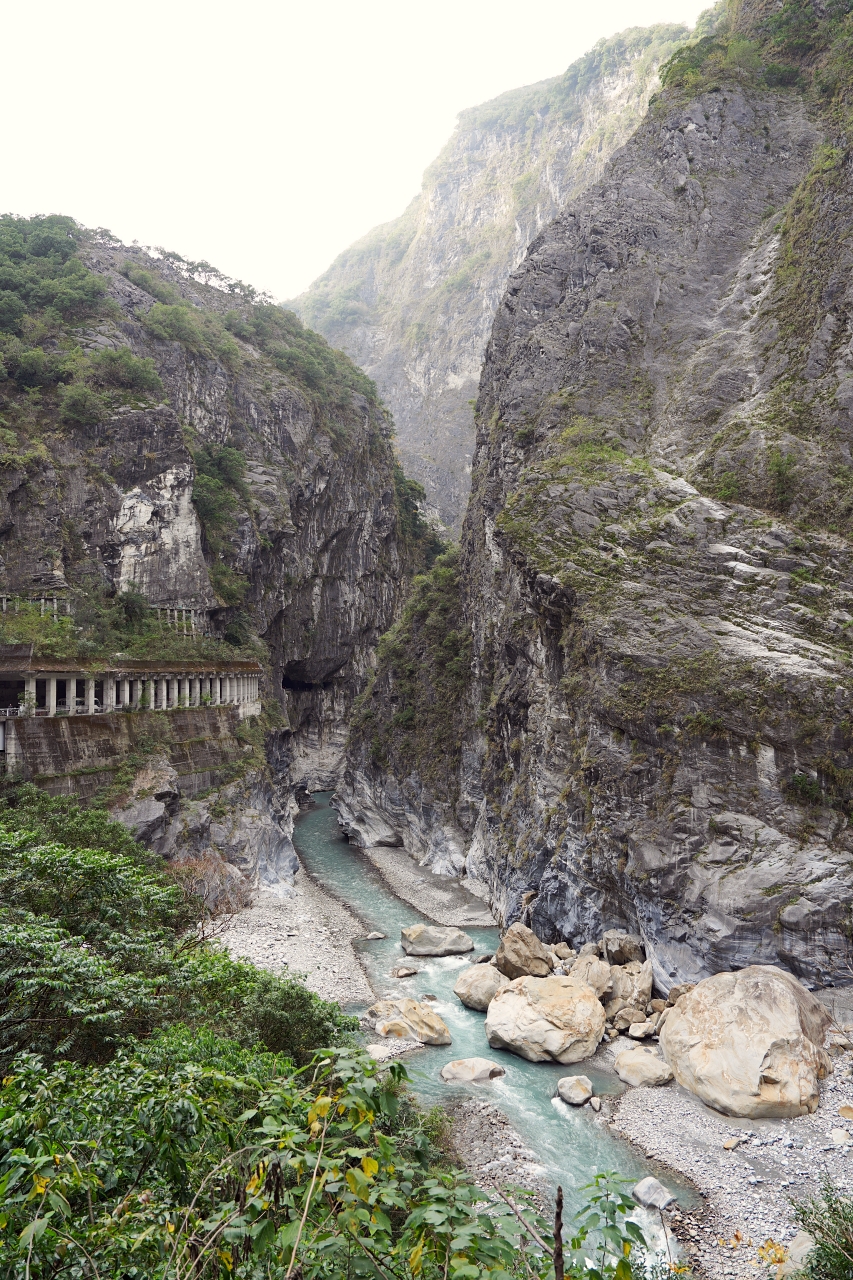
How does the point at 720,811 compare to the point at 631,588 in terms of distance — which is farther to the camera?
the point at 631,588

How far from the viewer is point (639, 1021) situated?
19203mm

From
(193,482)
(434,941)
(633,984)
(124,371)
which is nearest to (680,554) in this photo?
(633,984)

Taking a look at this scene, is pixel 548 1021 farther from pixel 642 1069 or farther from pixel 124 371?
pixel 124 371

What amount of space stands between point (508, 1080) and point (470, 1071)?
993 millimetres

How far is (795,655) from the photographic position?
21.6 metres

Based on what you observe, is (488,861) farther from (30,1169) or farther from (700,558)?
(30,1169)

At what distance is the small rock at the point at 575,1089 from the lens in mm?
16312

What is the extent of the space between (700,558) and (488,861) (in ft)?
58.2

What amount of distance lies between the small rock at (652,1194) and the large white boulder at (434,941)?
Result: 1334cm

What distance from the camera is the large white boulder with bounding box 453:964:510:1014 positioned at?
21453mm

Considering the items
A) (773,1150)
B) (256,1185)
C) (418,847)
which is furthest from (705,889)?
(418,847)

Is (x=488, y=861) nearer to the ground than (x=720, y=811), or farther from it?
nearer to the ground

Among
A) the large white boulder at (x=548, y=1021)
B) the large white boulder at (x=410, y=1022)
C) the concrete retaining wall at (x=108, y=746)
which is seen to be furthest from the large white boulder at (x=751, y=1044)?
the concrete retaining wall at (x=108, y=746)

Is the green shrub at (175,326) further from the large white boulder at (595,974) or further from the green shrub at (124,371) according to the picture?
the large white boulder at (595,974)
